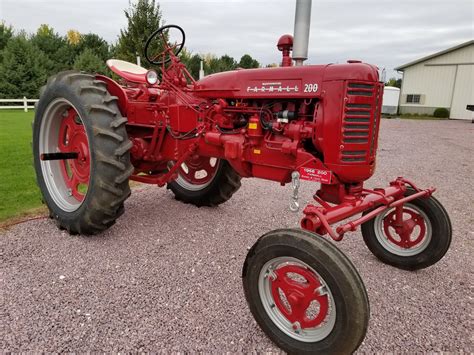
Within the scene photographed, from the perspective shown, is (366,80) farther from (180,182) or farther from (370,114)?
(180,182)

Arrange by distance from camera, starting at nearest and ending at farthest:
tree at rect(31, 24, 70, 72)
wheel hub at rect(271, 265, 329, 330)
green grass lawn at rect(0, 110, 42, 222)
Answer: wheel hub at rect(271, 265, 329, 330), green grass lawn at rect(0, 110, 42, 222), tree at rect(31, 24, 70, 72)

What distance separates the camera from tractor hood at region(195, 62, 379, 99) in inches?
92.7

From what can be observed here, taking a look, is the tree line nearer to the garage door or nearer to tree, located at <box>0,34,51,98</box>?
tree, located at <box>0,34,51,98</box>

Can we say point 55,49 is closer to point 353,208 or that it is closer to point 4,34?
point 4,34

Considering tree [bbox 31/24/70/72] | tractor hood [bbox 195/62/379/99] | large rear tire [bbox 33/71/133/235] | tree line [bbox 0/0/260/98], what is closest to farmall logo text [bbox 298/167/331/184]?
tractor hood [bbox 195/62/379/99]

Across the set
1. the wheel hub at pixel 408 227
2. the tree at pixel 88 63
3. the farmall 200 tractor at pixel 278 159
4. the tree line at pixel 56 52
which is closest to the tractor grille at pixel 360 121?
the farmall 200 tractor at pixel 278 159

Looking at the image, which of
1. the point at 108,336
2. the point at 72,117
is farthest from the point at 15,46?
the point at 108,336

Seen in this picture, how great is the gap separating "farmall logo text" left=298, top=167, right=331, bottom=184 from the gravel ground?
3.07 ft

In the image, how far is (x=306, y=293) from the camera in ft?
6.60

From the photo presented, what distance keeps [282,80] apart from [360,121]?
64 cm

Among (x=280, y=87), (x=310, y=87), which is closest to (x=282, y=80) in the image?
(x=280, y=87)

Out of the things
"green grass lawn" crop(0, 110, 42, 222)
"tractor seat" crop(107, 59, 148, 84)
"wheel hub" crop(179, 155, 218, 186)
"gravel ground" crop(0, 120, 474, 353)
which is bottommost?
"gravel ground" crop(0, 120, 474, 353)

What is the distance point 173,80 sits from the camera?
3.47 metres

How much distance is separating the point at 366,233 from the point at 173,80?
2286 millimetres
